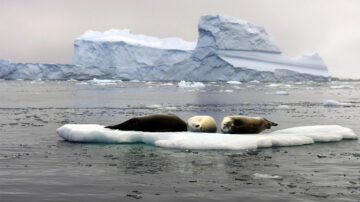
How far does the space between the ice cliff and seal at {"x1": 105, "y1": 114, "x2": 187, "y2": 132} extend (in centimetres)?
7616

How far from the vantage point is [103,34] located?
117875 millimetres

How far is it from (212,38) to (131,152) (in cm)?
7967

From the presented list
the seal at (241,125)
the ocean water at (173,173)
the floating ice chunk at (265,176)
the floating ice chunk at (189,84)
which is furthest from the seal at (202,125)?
the floating ice chunk at (189,84)

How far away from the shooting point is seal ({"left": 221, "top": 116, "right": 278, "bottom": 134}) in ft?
41.7

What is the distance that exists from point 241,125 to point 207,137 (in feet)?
5.30

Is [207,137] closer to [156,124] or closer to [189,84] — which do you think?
[156,124]

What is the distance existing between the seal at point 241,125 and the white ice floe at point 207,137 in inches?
24.7

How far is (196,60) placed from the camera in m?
93.2

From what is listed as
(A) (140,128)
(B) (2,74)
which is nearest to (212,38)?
(B) (2,74)

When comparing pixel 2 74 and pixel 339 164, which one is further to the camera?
pixel 2 74

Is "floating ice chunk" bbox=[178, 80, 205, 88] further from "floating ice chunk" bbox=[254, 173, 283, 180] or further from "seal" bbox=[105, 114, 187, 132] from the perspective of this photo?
"floating ice chunk" bbox=[254, 173, 283, 180]

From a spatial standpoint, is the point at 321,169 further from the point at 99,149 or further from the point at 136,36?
the point at 136,36

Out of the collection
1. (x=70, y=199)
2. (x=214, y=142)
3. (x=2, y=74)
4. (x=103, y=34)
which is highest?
(x=103, y=34)

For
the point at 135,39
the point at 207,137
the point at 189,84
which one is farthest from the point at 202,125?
the point at 135,39
